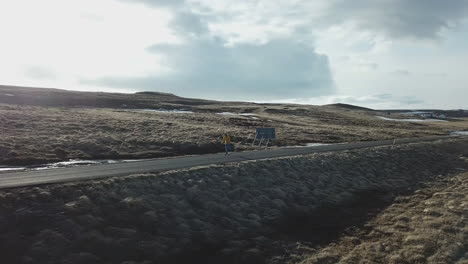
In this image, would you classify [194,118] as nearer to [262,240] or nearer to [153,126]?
[153,126]

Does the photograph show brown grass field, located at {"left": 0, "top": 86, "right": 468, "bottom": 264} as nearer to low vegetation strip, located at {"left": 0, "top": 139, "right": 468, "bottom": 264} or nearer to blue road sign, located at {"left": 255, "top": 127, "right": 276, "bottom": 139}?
low vegetation strip, located at {"left": 0, "top": 139, "right": 468, "bottom": 264}

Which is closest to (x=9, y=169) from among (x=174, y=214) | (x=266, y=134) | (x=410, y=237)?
(x=174, y=214)

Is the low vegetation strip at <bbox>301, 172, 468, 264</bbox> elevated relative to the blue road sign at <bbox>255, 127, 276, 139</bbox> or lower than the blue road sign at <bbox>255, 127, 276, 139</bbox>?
lower

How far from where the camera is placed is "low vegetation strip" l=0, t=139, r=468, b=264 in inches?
456

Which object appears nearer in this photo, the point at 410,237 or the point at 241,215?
the point at 410,237

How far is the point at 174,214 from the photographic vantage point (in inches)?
574

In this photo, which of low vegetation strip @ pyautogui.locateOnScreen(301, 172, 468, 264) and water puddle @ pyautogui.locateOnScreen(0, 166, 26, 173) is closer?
low vegetation strip @ pyautogui.locateOnScreen(301, 172, 468, 264)

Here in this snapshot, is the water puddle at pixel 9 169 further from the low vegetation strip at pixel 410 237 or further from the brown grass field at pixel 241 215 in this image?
the low vegetation strip at pixel 410 237

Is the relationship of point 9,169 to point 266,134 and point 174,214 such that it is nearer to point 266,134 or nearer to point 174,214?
point 174,214

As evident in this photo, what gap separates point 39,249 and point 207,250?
4.93 m

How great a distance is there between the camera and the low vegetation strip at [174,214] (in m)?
11.6

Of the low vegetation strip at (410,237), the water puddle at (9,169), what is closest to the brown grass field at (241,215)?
the low vegetation strip at (410,237)

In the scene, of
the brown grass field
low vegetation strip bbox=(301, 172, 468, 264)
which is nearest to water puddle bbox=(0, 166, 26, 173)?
the brown grass field

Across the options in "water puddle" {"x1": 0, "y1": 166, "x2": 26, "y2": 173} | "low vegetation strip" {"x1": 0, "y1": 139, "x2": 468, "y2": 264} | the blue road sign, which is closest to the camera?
"low vegetation strip" {"x1": 0, "y1": 139, "x2": 468, "y2": 264}
